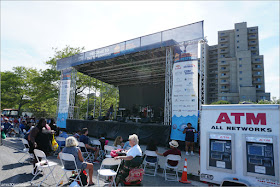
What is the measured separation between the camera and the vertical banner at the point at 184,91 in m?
8.01

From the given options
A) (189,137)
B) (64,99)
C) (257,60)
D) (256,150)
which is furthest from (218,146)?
(257,60)

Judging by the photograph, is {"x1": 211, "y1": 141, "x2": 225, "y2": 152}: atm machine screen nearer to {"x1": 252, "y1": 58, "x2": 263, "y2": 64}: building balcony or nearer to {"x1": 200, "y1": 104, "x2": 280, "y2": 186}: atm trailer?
{"x1": 200, "y1": 104, "x2": 280, "y2": 186}: atm trailer

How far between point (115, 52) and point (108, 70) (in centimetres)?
362

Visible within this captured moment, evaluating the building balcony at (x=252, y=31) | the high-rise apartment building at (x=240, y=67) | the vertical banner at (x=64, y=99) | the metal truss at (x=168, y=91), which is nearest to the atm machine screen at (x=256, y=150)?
the metal truss at (x=168, y=91)

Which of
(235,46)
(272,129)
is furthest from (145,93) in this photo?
(235,46)

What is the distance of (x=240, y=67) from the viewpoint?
159 feet

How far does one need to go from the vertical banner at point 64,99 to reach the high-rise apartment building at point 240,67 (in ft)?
149

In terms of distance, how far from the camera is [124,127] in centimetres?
1027

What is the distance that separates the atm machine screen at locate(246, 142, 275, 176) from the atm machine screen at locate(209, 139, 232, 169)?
30 centimetres

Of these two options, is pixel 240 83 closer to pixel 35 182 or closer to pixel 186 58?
pixel 186 58

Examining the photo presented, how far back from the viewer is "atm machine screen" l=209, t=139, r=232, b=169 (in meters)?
2.95

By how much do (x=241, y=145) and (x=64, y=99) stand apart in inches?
564

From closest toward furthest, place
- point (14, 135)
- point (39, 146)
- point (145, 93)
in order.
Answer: point (39, 146) < point (14, 135) < point (145, 93)

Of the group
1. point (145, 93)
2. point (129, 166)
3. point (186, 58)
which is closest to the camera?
point (129, 166)
